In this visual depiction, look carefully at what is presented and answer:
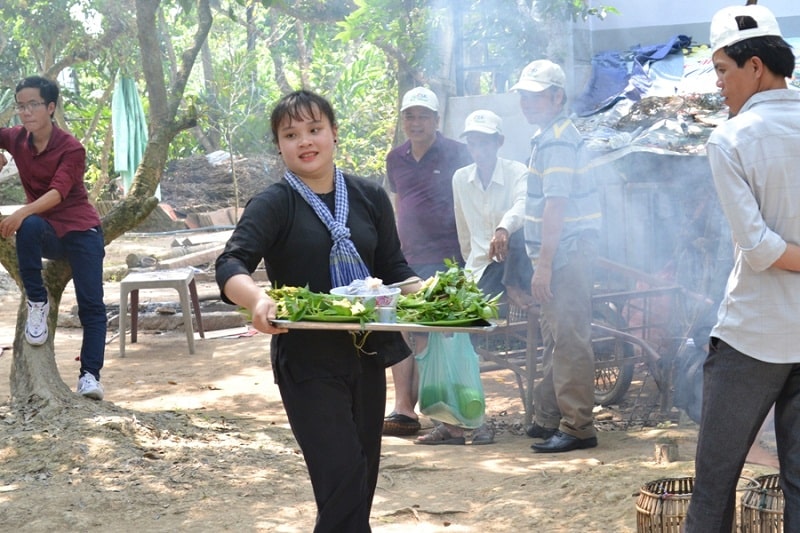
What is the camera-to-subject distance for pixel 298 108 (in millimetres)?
3379

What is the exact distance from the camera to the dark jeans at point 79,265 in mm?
6258

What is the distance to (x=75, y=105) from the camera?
21453mm

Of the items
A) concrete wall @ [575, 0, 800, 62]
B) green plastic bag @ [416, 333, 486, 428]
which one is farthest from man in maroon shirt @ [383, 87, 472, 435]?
concrete wall @ [575, 0, 800, 62]

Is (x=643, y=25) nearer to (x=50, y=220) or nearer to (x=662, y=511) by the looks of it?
(x=50, y=220)

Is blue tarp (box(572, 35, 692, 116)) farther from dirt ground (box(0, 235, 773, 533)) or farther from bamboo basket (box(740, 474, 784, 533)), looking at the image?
bamboo basket (box(740, 474, 784, 533))

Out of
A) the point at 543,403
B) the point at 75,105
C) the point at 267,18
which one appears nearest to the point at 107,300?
the point at 543,403

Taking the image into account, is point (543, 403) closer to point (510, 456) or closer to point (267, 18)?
point (510, 456)

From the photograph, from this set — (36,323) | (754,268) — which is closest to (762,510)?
(754,268)

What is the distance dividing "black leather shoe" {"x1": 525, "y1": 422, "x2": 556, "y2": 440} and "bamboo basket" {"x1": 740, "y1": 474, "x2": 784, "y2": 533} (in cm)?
265

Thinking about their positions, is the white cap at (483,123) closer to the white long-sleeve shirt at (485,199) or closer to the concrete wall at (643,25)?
the white long-sleeve shirt at (485,199)

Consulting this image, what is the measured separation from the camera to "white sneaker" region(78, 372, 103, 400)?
6.35 m

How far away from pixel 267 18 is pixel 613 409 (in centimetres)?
2214

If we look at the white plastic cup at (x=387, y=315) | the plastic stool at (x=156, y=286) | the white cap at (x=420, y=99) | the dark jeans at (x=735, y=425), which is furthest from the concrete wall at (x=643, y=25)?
the dark jeans at (x=735, y=425)

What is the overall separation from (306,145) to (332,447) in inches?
37.0
